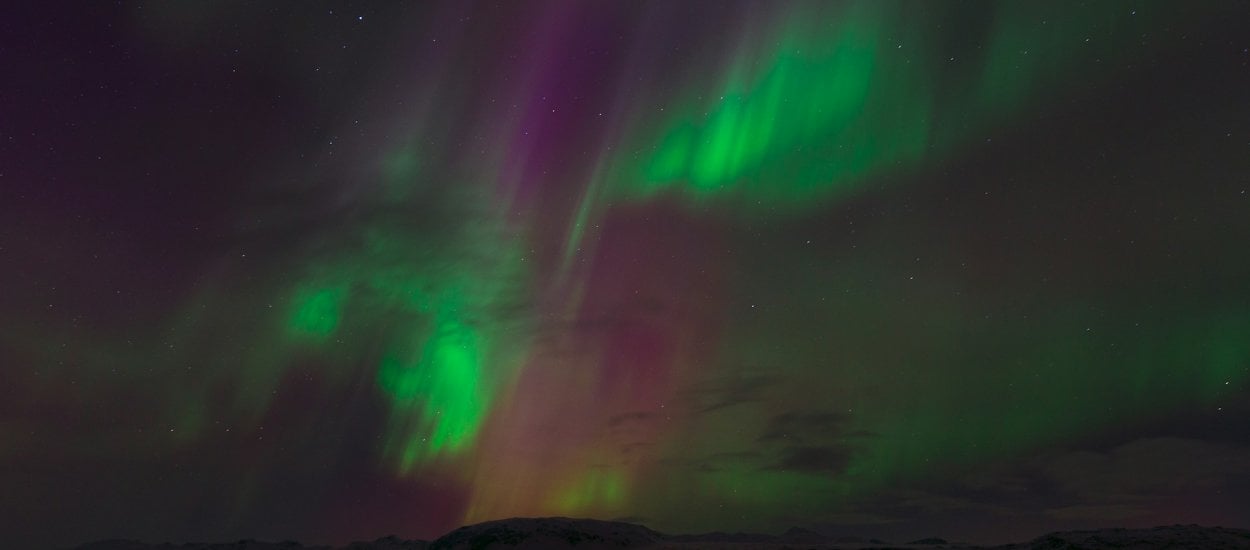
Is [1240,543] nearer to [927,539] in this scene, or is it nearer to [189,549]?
[927,539]

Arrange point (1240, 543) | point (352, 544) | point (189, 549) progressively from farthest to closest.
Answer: point (189, 549) < point (352, 544) < point (1240, 543)

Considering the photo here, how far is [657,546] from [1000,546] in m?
30.3

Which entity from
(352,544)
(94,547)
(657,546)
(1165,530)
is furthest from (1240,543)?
(94,547)

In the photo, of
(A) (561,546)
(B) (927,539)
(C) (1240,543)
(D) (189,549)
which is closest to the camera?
(C) (1240,543)

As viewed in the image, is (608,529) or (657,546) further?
(608,529)

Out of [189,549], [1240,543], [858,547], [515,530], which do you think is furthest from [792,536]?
[189,549]

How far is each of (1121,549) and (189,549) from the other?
415 ft

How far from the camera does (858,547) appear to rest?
70.9m

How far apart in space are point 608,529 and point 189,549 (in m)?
81.5

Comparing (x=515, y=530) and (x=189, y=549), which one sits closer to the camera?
(x=515, y=530)

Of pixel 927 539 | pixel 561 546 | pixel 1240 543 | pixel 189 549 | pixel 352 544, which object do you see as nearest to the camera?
pixel 1240 543

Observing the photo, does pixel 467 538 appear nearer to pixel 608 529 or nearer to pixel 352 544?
pixel 608 529

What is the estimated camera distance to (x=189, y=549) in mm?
118562

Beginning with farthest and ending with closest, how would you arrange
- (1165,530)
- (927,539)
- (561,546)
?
(927,539), (561,546), (1165,530)
